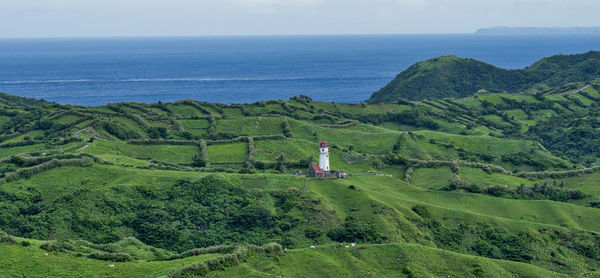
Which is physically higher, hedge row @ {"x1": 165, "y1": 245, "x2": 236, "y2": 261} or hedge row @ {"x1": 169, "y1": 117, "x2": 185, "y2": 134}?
hedge row @ {"x1": 165, "y1": 245, "x2": 236, "y2": 261}

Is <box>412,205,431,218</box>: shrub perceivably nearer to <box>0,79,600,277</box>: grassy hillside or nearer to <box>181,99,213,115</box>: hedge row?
<box>0,79,600,277</box>: grassy hillside

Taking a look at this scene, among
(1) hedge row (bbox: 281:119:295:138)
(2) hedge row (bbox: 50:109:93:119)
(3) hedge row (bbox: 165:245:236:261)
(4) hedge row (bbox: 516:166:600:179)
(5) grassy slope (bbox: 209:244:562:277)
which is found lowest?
(4) hedge row (bbox: 516:166:600:179)

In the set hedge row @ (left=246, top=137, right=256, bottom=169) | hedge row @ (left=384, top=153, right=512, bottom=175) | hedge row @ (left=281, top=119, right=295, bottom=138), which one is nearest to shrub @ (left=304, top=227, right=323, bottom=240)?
hedge row @ (left=246, top=137, right=256, bottom=169)

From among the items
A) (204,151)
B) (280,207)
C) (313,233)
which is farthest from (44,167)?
(313,233)

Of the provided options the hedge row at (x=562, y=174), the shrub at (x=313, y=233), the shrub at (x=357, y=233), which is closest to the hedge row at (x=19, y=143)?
the shrub at (x=313, y=233)

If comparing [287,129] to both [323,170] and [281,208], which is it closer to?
[323,170]
